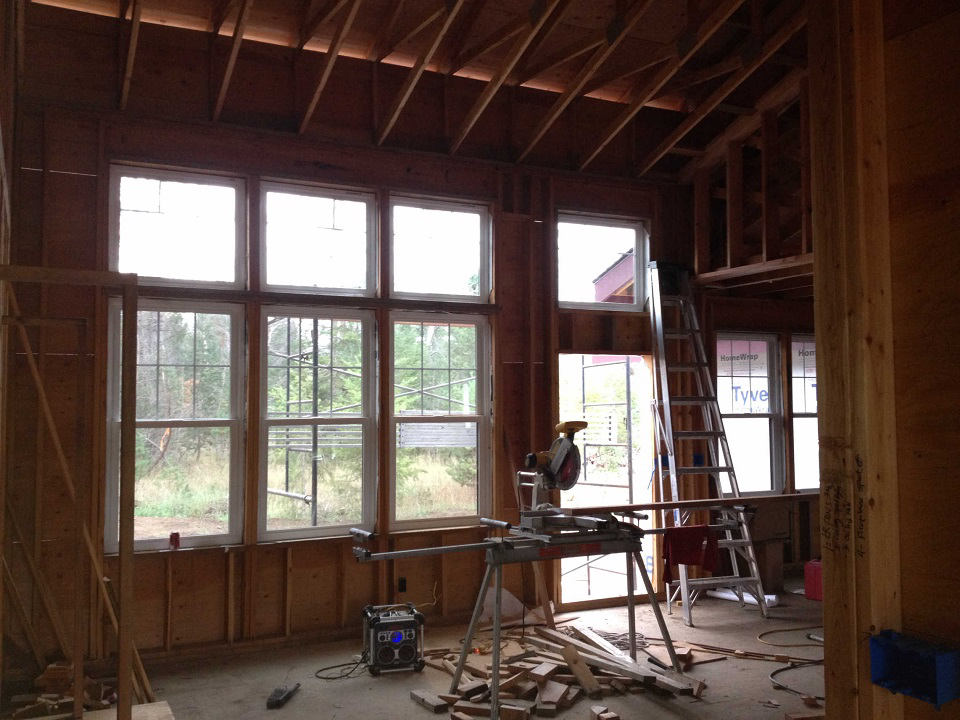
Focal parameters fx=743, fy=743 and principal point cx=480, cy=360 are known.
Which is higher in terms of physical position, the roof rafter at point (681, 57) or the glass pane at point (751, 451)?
the roof rafter at point (681, 57)

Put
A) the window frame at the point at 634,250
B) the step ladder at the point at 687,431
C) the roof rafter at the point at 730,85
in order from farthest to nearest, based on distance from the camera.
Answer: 1. the window frame at the point at 634,250
2. the step ladder at the point at 687,431
3. the roof rafter at the point at 730,85

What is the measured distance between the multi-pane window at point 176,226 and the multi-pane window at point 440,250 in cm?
128

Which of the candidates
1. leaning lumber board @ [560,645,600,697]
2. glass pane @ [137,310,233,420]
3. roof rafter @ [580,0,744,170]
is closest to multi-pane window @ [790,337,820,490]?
roof rafter @ [580,0,744,170]

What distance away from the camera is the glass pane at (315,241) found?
578 cm

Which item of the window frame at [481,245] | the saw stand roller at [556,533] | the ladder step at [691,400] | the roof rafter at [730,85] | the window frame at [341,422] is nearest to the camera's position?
the saw stand roller at [556,533]

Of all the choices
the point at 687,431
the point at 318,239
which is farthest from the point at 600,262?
the point at 318,239

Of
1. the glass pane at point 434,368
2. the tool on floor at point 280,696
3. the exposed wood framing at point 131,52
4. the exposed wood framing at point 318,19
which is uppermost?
Result: the exposed wood framing at point 318,19

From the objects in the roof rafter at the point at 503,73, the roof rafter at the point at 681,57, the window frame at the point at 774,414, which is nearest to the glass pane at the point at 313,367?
the roof rafter at the point at 503,73

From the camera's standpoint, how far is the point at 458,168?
6.38 meters

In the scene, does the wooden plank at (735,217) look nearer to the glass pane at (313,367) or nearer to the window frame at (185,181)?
the glass pane at (313,367)

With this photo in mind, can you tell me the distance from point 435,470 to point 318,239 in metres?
2.11

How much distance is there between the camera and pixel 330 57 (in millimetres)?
5219

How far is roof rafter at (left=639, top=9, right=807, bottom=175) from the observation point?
539 centimetres

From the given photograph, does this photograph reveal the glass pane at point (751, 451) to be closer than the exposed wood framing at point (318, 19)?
No
